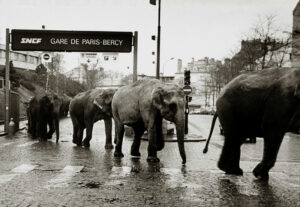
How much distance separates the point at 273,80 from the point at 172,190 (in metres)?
2.60

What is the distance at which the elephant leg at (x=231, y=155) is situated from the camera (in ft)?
32.8

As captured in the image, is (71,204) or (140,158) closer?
(71,204)

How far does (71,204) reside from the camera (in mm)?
7352

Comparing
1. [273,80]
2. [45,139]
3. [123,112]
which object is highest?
[273,80]

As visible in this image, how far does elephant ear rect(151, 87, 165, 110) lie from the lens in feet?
40.7

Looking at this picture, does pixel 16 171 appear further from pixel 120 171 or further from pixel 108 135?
pixel 108 135

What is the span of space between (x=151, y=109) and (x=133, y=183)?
3616 millimetres

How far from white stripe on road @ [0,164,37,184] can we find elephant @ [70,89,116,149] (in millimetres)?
5273

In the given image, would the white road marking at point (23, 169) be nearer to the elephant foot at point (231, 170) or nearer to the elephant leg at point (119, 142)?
the elephant leg at point (119, 142)

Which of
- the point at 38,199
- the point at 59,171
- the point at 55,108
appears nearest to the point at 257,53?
the point at 55,108

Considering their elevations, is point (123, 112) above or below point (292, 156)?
above

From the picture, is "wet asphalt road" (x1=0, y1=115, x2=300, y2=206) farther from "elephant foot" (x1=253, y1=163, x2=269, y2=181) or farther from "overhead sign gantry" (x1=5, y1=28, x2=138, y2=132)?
"overhead sign gantry" (x1=5, y1=28, x2=138, y2=132)

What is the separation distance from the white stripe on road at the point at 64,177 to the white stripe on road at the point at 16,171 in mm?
746

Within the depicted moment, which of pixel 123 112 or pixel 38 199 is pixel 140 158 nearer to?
pixel 123 112
